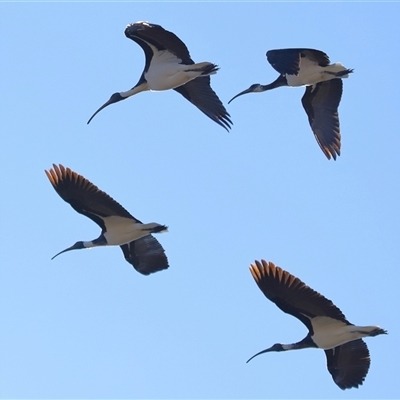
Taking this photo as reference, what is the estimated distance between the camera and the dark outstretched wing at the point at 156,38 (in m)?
28.3

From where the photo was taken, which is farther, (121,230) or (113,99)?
(113,99)

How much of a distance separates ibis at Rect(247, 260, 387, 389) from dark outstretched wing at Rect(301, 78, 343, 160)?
584 cm

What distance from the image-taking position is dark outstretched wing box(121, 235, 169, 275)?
29938mm

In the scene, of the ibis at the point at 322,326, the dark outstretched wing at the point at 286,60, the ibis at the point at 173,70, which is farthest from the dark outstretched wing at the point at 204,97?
the ibis at the point at 322,326

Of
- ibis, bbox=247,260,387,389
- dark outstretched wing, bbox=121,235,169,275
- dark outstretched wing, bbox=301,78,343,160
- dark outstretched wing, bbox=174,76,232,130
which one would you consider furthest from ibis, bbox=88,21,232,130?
ibis, bbox=247,260,387,389

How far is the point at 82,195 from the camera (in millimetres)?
27375

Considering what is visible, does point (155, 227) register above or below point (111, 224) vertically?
below

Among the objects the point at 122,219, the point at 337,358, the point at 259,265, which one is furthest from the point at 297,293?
the point at 122,219

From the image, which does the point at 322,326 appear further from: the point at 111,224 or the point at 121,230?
the point at 111,224

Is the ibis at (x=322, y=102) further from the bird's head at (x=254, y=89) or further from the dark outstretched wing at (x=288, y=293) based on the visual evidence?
the dark outstretched wing at (x=288, y=293)

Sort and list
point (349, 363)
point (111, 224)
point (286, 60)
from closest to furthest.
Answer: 1. point (349, 363)
2. point (111, 224)
3. point (286, 60)

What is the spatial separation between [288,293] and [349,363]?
268 cm

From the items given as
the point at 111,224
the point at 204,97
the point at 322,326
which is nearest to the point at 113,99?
the point at 204,97

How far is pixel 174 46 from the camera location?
29125 millimetres
